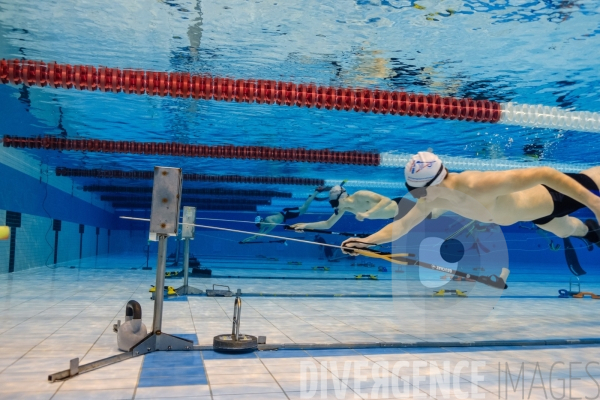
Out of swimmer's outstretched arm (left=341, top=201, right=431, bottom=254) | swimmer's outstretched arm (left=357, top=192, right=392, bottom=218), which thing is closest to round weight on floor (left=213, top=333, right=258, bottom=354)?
swimmer's outstretched arm (left=341, top=201, right=431, bottom=254)

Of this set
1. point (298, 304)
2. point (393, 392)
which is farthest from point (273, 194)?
point (393, 392)

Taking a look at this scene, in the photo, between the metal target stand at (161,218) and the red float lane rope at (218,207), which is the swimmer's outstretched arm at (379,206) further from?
the red float lane rope at (218,207)

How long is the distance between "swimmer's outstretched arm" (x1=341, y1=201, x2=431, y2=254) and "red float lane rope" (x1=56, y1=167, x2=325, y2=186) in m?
11.6

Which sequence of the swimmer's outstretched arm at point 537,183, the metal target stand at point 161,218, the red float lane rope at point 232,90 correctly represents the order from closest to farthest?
the swimmer's outstretched arm at point 537,183
the metal target stand at point 161,218
the red float lane rope at point 232,90

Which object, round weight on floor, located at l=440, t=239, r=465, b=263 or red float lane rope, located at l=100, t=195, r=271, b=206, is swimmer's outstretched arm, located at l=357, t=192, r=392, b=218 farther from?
red float lane rope, located at l=100, t=195, r=271, b=206

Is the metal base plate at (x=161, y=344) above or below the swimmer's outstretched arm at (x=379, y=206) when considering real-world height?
below

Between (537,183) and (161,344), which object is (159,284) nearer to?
(161,344)

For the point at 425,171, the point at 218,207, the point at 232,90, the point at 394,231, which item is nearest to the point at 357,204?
the point at 232,90

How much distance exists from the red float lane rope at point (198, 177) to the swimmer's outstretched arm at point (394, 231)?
1164cm

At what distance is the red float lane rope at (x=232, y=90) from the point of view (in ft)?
20.9

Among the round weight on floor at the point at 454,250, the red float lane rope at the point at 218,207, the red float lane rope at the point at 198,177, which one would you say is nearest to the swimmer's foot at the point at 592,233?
the red float lane rope at the point at 198,177

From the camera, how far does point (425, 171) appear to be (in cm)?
442

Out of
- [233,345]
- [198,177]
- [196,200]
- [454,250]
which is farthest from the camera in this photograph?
[454,250]

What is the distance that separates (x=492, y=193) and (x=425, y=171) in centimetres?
62
